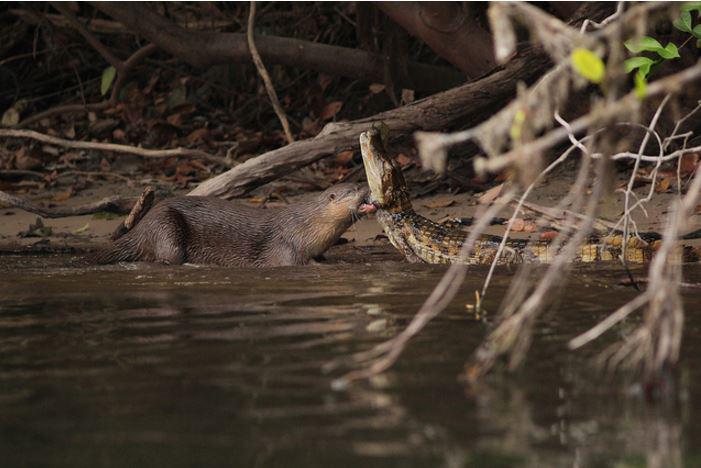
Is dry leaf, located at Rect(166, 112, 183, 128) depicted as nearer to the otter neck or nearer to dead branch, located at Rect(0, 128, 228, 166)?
dead branch, located at Rect(0, 128, 228, 166)

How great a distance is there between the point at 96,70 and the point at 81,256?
194 inches

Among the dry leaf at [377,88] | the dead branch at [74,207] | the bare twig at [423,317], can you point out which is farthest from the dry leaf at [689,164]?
the bare twig at [423,317]

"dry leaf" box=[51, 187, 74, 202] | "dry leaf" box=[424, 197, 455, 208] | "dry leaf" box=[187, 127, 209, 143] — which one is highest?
"dry leaf" box=[187, 127, 209, 143]

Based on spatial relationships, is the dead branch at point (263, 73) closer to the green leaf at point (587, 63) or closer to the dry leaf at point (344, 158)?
the dry leaf at point (344, 158)

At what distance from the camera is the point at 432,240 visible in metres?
6.43

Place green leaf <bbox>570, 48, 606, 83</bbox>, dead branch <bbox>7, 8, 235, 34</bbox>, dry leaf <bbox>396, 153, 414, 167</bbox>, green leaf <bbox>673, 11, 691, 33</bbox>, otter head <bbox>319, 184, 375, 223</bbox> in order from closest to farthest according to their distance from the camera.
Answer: green leaf <bbox>570, 48, 606, 83</bbox>, green leaf <bbox>673, 11, 691, 33</bbox>, otter head <bbox>319, 184, 375, 223</bbox>, dry leaf <bbox>396, 153, 414, 167</bbox>, dead branch <bbox>7, 8, 235, 34</bbox>

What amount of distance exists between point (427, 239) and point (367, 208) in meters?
0.48

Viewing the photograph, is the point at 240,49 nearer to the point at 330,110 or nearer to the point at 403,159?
the point at 330,110

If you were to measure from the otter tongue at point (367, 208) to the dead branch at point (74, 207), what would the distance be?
1.88 m

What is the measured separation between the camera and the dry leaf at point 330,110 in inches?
381

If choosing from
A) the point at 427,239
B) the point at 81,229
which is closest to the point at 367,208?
the point at 427,239

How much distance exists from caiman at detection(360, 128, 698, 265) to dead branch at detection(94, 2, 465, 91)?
7.74 feet

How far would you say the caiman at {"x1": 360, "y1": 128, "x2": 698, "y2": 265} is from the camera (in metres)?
6.00

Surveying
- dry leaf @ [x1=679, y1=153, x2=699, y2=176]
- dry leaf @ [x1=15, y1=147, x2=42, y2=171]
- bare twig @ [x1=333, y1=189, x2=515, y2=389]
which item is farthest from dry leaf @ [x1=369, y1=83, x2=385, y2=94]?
bare twig @ [x1=333, y1=189, x2=515, y2=389]
